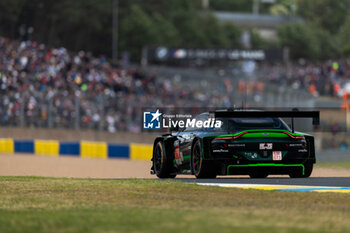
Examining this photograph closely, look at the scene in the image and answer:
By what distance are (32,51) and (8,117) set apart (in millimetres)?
4392

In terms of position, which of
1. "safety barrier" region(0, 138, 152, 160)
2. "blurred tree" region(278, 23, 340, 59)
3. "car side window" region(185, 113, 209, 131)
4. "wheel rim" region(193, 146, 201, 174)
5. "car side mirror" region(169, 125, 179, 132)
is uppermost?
"blurred tree" region(278, 23, 340, 59)

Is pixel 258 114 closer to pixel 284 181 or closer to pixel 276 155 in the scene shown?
pixel 276 155

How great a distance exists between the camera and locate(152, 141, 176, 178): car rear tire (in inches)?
582

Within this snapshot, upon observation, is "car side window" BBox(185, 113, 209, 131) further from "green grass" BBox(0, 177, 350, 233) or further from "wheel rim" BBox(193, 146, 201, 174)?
"green grass" BBox(0, 177, 350, 233)

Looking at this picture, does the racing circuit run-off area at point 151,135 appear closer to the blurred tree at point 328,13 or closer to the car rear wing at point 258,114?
the car rear wing at point 258,114

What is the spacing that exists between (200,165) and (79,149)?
700 inches

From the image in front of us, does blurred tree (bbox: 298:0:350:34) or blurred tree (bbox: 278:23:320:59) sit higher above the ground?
blurred tree (bbox: 298:0:350:34)

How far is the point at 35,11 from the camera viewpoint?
62375 mm

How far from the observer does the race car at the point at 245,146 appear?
539 inches

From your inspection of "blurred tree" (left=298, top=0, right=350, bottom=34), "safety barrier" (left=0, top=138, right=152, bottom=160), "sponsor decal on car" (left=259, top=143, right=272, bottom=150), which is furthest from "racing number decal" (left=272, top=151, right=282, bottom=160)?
"blurred tree" (left=298, top=0, right=350, bottom=34)

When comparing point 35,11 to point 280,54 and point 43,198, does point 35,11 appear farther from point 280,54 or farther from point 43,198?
point 43,198

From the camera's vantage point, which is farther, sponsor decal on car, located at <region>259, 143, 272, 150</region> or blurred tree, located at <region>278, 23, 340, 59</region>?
blurred tree, located at <region>278, 23, 340, 59</region>

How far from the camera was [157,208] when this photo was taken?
32.9 feet

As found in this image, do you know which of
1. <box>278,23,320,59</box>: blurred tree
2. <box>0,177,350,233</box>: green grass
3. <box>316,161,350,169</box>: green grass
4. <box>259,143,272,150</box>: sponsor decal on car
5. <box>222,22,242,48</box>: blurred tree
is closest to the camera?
<box>0,177,350,233</box>: green grass
